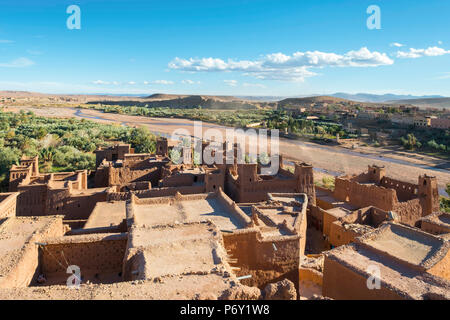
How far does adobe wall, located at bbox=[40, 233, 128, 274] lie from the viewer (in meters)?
9.49

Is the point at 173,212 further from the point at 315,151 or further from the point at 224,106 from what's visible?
the point at 224,106

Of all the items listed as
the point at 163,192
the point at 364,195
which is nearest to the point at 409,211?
the point at 364,195

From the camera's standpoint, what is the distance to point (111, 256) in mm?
9812

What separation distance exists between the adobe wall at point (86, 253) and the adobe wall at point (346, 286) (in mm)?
6045

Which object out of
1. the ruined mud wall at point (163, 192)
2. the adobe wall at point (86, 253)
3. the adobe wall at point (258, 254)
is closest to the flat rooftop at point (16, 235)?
the adobe wall at point (86, 253)

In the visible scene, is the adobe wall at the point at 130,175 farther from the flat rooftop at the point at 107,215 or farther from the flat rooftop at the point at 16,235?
the flat rooftop at the point at 16,235

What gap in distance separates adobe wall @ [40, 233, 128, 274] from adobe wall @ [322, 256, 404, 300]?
238 inches

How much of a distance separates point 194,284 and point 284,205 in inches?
375

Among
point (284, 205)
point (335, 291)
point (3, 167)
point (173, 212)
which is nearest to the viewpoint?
point (335, 291)

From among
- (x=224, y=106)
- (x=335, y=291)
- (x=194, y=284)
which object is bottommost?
(x=335, y=291)

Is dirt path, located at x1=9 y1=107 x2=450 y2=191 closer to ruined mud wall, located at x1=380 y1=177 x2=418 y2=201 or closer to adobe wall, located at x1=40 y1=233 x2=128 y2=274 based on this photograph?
ruined mud wall, located at x1=380 y1=177 x2=418 y2=201

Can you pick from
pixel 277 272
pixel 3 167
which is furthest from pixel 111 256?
pixel 3 167

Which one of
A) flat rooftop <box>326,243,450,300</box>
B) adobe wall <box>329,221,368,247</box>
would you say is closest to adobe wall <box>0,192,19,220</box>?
flat rooftop <box>326,243,450,300</box>

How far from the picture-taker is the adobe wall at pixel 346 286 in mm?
8219
